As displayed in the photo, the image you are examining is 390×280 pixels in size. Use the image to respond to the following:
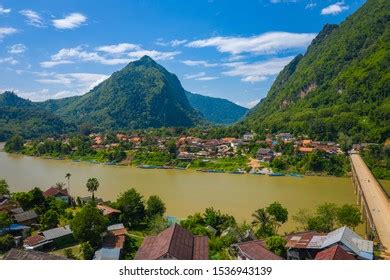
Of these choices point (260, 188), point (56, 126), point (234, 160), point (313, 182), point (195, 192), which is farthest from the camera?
point (56, 126)

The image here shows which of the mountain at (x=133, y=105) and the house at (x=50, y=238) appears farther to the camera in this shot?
the mountain at (x=133, y=105)

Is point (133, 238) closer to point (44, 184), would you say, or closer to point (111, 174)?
point (44, 184)

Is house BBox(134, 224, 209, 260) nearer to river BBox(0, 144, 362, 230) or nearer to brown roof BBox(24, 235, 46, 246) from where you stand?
brown roof BBox(24, 235, 46, 246)

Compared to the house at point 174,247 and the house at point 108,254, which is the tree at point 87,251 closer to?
the house at point 108,254

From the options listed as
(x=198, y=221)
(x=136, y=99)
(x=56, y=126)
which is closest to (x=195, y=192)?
(x=198, y=221)

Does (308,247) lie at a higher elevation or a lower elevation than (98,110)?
lower

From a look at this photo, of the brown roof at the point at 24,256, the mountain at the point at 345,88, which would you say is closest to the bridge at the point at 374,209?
the brown roof at the point at 24,256

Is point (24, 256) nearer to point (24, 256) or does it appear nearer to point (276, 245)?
point (24, 256)
